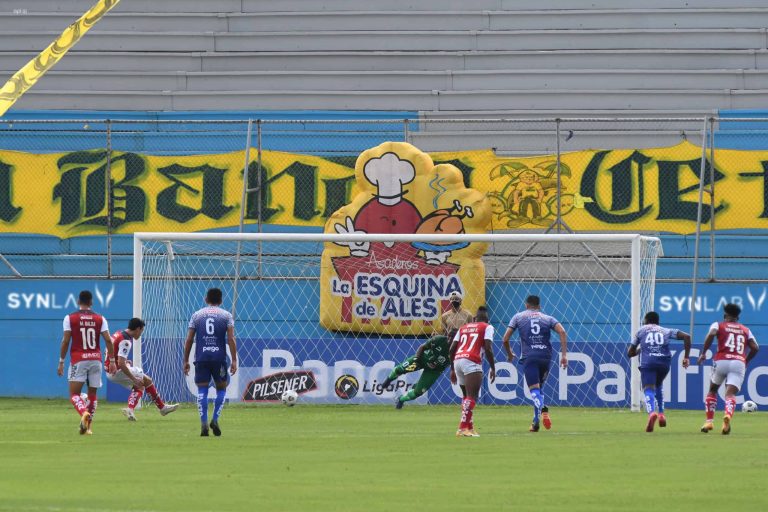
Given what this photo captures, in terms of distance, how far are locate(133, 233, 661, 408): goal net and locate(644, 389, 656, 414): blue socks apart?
484cm

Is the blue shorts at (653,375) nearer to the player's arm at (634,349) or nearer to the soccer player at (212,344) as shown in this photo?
the player's arm at (634,349)

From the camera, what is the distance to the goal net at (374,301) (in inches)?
982

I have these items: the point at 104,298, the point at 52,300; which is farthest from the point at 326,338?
the point at 52,300

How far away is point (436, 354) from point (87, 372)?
689 centimetres

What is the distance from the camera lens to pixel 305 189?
26500 millimetres

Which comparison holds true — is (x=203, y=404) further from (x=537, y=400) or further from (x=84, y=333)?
(x=537, y=400)

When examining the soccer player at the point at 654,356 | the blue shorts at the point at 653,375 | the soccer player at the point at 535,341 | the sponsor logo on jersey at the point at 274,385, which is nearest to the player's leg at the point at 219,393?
the soccer player at the point at 535,341

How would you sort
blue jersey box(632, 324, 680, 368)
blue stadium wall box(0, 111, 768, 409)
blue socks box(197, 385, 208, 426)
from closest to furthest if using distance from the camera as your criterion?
1. blue socks box(197, 385, 208, 426)
2. blue jersey box(632, 324, 680, 368)
3. blue stadium wall box(0, 111, 768, 409)

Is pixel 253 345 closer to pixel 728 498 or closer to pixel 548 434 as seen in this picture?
pixel 548 434

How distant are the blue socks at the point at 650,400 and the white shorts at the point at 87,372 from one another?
22.0ft

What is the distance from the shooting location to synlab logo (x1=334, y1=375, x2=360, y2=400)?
25.2m

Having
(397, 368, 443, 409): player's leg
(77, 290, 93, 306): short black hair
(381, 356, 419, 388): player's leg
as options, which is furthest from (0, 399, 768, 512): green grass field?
(381, 356, 419, 388): player's leg

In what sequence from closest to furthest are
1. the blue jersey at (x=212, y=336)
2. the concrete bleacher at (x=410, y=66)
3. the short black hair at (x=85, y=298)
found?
the blue jersey at (x=212, y=336), the short black hair at (x=85, y=298), the concrete bleacher at (x=410, y=66)

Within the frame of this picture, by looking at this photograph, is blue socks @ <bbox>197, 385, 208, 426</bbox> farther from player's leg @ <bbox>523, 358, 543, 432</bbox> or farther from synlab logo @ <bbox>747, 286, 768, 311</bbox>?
synlab logo @ <bbox>747, 286, 768, 311</bbox>
